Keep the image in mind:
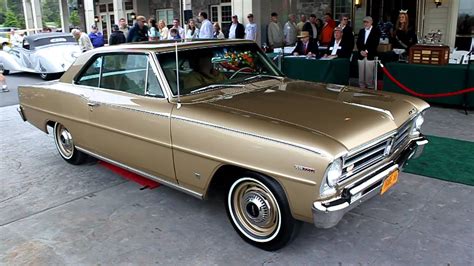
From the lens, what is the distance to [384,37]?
10406mm

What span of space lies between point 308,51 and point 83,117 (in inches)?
256

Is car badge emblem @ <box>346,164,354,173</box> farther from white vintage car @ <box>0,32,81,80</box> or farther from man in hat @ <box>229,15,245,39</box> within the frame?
white vintage car @ <box>0,32,81,80</box>

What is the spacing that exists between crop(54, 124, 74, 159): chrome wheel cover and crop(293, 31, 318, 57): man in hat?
6131mm

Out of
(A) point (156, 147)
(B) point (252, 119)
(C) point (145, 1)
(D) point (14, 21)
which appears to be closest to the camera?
(B) point (252, 119)

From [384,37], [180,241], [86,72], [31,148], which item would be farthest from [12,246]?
[384,37]

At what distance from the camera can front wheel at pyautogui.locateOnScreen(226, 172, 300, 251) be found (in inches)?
121

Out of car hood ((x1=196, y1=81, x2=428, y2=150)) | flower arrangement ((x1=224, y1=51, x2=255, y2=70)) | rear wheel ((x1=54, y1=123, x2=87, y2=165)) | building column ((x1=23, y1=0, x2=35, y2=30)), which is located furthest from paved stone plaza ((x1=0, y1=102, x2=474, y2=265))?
building column ((x1=23, y1=0, x2=35, y2=30))

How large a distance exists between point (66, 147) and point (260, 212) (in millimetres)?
3232

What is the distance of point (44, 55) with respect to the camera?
13.5 metres

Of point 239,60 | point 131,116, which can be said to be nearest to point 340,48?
point 239,60

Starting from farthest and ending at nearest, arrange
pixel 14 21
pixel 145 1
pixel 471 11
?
1. pixel 14 21
2. pixel 145 1
3. pixel 471 11

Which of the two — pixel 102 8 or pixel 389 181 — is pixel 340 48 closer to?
pixel 389 181

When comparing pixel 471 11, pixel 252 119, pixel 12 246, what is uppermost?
pixel 471 11

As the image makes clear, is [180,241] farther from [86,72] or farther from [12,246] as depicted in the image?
[86,72]
